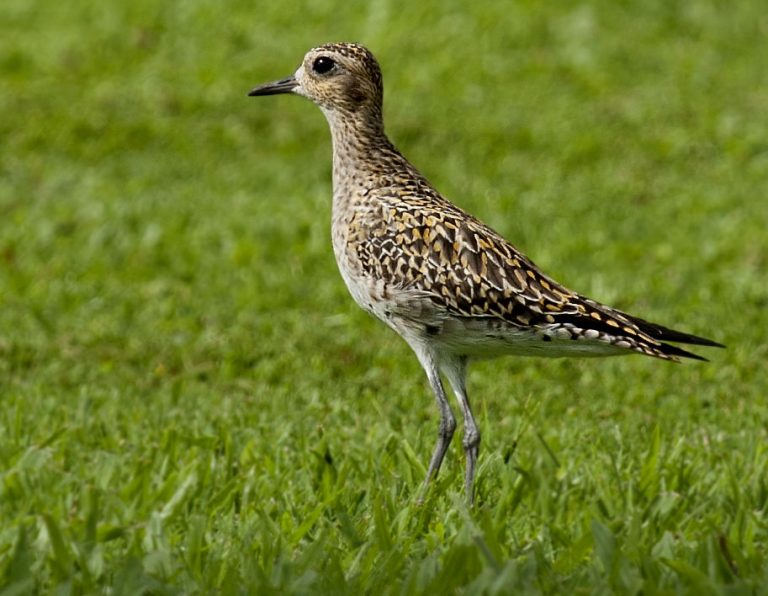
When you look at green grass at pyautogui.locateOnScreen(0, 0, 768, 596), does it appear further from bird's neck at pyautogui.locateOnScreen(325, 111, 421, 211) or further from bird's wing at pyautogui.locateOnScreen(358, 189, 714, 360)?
bird's neck at pyautogui.locateOnScreen(325, 111, 421, 211)

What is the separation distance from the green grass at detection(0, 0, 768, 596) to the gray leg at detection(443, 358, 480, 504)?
110 millimetres

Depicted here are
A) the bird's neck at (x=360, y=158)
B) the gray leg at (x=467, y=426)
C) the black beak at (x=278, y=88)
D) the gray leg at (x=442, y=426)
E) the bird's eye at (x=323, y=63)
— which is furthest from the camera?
the black beak at (x=278, y=88)

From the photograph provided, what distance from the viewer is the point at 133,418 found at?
785 centimetres

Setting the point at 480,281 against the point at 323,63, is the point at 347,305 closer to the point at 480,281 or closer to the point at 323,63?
the point at 323,63

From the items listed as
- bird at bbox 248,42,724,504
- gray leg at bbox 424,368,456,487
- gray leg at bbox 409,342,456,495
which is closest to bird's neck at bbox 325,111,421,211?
bird at bbox 248,42,724,504

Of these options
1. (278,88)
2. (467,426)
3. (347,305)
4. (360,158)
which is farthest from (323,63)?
(347,305)

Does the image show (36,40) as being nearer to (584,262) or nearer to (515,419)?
(584,262)

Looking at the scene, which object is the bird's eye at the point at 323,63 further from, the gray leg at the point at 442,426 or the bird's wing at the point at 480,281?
the gray leg at the point at 442,426

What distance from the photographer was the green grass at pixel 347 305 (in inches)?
217

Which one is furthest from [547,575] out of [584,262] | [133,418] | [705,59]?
[705,59]

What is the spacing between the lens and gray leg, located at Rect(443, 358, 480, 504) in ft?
20.6

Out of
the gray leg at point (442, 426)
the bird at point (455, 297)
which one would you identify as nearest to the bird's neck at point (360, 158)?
the bird at point (455, 297)

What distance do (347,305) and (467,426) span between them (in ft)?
13.5

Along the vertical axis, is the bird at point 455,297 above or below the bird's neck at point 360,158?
below
